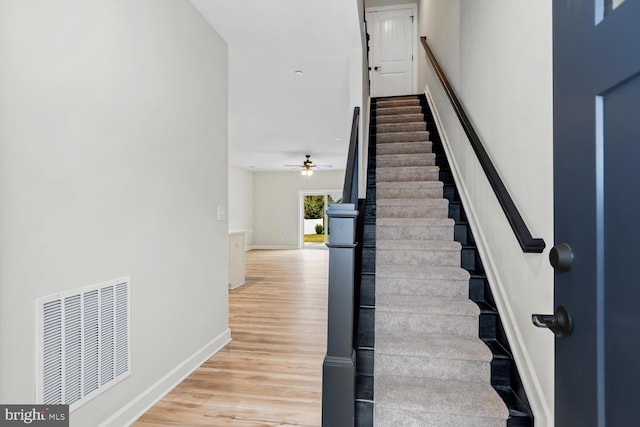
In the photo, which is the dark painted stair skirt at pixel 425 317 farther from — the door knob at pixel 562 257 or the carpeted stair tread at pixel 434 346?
the door knob at pixel 562 257

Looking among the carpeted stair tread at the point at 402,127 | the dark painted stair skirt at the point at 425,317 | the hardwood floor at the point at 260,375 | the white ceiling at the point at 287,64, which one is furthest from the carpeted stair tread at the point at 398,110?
→ the hardwood floor at the point at 260,375

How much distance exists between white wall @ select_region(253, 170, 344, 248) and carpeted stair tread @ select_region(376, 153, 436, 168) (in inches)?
291

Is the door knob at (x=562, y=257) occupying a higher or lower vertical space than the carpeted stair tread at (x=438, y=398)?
higher

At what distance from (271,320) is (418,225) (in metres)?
1.98

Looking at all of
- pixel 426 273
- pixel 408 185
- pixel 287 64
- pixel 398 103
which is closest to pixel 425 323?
pixel 426 273

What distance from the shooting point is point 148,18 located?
2.04m

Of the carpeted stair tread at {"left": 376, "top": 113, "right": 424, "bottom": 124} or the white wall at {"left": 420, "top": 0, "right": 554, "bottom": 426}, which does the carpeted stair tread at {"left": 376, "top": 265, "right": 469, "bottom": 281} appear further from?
the carpeted stair tread at {"left": 376, "top": 113, "right": 424, "bottom": 124}

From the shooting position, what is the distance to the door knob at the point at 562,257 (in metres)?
0.75

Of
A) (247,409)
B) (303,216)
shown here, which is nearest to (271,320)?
(247,409)

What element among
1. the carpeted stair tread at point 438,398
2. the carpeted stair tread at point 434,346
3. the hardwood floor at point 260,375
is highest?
the carpeted stair tread at point 434,346

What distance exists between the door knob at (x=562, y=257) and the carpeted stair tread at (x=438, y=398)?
1149mm

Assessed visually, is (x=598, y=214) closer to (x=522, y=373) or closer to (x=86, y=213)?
(x=522, y=373)

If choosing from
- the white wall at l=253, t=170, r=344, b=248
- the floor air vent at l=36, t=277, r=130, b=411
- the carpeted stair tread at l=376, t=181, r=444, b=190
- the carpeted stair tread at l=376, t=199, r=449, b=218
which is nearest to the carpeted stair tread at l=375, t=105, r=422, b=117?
the carpeted stair tread at l=376, t=181, r=444, b=190

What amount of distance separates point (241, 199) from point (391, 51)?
21.4ft
